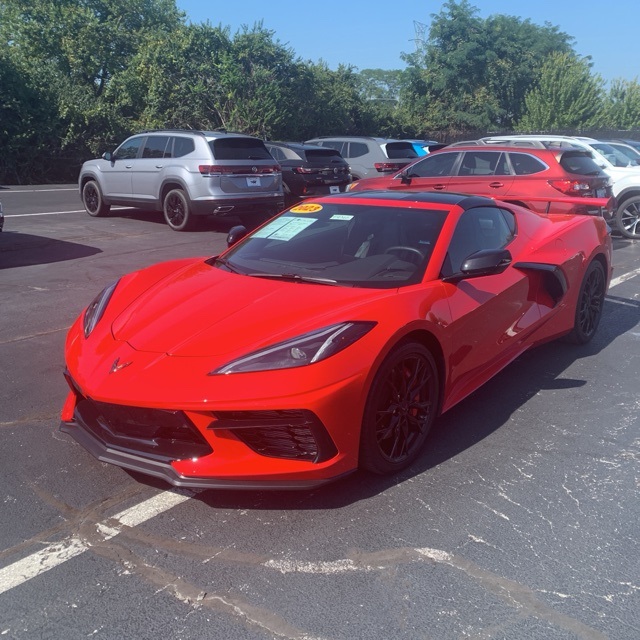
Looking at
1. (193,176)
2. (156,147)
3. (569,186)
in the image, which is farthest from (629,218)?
(156,147)

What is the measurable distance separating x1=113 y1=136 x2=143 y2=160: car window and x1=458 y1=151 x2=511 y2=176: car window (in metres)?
6.29

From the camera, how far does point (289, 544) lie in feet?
10.4

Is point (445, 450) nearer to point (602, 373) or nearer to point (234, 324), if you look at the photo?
point (234, 324)

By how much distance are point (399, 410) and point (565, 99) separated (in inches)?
1940

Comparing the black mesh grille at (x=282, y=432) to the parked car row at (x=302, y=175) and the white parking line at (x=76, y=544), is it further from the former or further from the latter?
the parked car row at (x=302, y=175)

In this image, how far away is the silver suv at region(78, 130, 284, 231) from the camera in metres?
12.9

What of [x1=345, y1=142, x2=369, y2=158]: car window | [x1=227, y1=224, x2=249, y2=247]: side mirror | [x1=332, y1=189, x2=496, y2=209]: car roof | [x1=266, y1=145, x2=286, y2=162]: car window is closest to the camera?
[x1=332, y1=189, x2=496, y2=209]: car roof

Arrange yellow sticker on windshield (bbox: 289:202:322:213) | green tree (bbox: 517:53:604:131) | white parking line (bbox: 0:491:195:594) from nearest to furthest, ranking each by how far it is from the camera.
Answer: white parking line (bbox: 0:491:195:594), yellow sticker on windshield (bbox: 289:202:322:213), green tree (bbox: 517:53:604:131)

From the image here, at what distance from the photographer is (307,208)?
516 centimetres

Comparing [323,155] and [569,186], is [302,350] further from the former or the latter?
[323,155]

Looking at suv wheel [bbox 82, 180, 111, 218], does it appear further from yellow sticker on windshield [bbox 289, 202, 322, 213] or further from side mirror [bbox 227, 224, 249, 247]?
yellow sticker on windshield [bbox 289, 202, 322, 213]

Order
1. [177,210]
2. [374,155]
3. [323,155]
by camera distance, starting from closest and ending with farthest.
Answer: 1. [177,210]
2. [323,155]
3. [374,155]

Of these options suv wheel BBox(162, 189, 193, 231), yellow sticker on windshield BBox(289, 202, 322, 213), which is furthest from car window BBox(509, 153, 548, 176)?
yellow sticker on windshield BBox(289, 202, 322, 213)

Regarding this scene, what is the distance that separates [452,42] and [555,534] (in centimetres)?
5495
